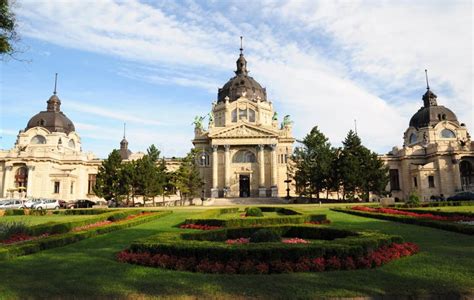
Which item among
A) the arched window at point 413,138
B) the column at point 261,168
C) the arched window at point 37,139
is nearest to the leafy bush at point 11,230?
the column at point 261,168

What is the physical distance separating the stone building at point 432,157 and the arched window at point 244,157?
2543cm

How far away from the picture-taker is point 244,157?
63.4m

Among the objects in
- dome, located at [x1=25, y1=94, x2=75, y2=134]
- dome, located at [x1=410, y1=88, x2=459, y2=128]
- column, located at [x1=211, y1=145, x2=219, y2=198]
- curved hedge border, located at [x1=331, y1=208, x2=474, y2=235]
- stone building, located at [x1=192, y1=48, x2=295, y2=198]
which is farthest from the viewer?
dome, located at [x1=410, y1=88, x2=459, y2=128]

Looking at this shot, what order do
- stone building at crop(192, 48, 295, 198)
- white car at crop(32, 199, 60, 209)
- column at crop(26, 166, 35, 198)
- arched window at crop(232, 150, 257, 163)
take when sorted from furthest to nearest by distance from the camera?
arched window at crop(232, 150, 257, 163) < stone building at crop(192, 48, 295, 198) < column at crop(26, 166, 35, 198) < white car at crop(32, 199, 60, 209)

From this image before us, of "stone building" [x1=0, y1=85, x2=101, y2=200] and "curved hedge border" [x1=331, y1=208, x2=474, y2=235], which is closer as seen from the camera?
"curved hedge border" [x1=331, y1=208, x2=474, y2=235]

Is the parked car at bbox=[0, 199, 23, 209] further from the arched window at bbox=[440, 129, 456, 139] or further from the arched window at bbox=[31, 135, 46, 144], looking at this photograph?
the arched window at bbox=[440, 129, 456, 139]

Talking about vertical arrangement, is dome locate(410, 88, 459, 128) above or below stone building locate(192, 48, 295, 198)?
above

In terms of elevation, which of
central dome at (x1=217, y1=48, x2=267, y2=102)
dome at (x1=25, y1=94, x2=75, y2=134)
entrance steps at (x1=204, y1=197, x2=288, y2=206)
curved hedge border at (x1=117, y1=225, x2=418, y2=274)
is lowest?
curved hedge border at (x1=117, y1=225, x2=418, y2=274)

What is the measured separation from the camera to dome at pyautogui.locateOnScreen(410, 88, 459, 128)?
6981cm

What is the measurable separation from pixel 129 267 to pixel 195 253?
5.70 feet

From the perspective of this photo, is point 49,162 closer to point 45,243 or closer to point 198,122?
point 198,122

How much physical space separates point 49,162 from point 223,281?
6281 centimetres

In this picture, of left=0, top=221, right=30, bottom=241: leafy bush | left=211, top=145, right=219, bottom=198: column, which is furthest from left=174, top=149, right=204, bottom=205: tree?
left=0, top=221, right=30, bottom=241: leafy bush

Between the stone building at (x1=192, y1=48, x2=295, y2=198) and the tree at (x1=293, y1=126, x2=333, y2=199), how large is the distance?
7169 mm
